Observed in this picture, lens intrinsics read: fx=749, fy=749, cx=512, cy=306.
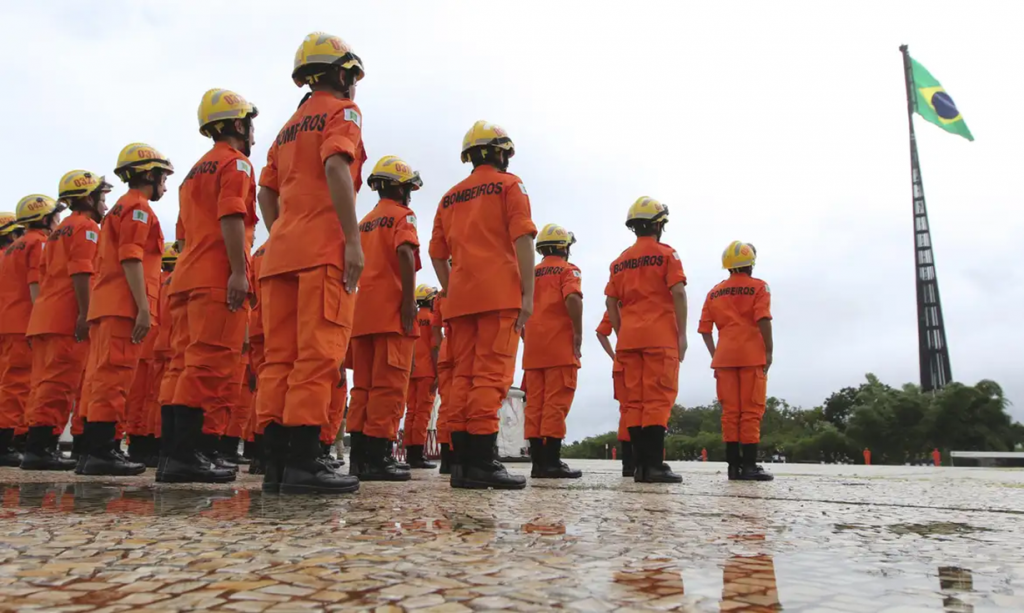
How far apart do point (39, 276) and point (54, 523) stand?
5.99 metres

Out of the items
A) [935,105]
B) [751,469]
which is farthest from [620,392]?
[935,105]

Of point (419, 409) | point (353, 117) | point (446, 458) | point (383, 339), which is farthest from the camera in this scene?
point (419, 409)

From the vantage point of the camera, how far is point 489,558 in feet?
5.60

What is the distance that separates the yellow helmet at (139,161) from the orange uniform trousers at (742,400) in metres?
5.31

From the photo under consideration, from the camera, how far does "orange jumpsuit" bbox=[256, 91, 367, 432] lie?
3.54 metres

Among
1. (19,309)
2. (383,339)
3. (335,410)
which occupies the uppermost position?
(19,309)

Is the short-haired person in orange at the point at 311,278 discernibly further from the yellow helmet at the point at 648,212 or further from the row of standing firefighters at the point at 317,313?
the yellow helmet at the point at 648,212

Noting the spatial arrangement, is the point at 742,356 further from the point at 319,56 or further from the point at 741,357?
the point at 319,56

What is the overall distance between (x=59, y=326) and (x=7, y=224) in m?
3.28

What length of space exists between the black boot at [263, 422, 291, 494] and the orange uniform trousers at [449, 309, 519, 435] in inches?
48.3

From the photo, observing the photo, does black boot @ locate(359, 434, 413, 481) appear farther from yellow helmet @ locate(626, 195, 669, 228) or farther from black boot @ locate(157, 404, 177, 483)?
yellow helmet @ locate(626, 195, 669, 228)

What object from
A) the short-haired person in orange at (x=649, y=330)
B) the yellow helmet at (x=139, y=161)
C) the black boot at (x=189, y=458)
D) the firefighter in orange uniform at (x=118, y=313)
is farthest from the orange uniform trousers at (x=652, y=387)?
the yellow helmet at (x=139, y=161)

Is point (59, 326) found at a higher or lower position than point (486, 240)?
lower

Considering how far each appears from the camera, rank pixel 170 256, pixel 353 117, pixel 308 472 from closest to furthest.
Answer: pixel 308 472 → pixel 353 117 → pixel 170 256
